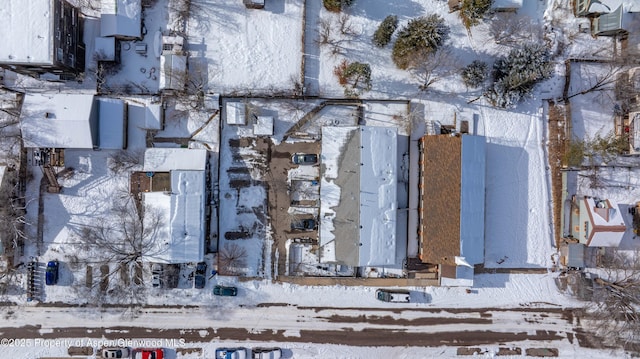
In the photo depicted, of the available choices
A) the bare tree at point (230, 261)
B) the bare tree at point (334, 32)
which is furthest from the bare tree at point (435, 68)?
the bare tree at point (230, 261)

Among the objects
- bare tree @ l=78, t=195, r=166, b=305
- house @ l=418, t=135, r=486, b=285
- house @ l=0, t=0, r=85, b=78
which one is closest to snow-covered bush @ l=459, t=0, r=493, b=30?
house @ l=418, t=135, r=486, b=285

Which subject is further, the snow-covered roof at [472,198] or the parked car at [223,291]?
the parked car at [223,291]

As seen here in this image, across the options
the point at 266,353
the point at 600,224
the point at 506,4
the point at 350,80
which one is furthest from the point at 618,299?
the point at 266,353

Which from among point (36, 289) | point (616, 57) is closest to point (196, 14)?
point (36, 289)

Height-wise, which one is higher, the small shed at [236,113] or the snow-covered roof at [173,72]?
the snow-covered roof at [173,72]

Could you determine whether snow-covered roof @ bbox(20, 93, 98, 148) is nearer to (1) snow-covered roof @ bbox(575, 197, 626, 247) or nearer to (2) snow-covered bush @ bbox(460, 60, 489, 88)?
(2) snow-covered bush @ bbox(460, 60, 489, 88)

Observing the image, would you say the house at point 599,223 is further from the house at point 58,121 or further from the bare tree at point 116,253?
the house at point 58,121

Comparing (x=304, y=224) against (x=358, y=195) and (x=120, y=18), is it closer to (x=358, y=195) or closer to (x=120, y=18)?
(x=358, y=195)

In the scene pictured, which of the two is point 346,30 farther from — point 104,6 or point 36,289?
point 36,289
